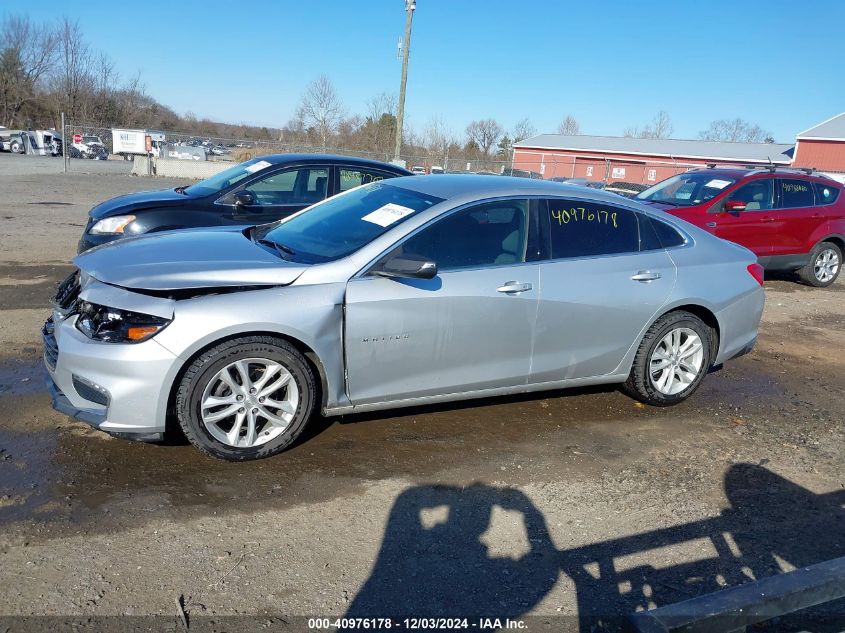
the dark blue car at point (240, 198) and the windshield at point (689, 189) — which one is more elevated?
the windshield at point (689, 189)

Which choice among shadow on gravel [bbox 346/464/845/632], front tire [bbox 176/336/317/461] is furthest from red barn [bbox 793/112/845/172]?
front tire [bbox 176/336/317/461]

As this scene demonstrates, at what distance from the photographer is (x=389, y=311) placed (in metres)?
3.97

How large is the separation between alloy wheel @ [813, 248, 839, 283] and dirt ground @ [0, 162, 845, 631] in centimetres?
625

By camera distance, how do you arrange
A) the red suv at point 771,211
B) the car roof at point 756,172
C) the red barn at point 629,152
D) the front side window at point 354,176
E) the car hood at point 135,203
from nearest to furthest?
the car hood at point 135,203
the front side window at point 354,176
the red suv at point 771,211
the car roof at point 756,172
the red barn at point 629,152

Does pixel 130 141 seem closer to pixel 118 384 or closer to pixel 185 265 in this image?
pixel 185 265

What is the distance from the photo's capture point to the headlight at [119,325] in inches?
140

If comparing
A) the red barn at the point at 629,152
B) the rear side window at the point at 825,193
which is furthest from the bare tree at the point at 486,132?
the rear side window at the point at 825,193

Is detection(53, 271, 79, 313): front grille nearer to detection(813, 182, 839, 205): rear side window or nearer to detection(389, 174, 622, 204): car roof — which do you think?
detection(389, 174, 622, 204): car roof

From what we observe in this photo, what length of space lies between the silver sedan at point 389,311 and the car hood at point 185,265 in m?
0.01

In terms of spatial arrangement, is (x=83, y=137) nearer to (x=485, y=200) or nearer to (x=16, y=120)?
(x=16, y=120)

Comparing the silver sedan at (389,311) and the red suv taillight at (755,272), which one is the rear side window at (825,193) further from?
the silver sedan at (389,311)

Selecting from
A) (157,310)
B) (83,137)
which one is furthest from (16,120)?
(157,310)

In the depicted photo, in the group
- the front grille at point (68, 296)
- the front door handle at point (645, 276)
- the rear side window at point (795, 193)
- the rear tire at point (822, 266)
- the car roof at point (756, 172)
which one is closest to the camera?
the front grille at point (68, 296)

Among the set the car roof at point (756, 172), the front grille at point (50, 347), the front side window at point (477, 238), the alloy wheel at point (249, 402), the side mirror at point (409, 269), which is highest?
the car roof at point (756, 172)
